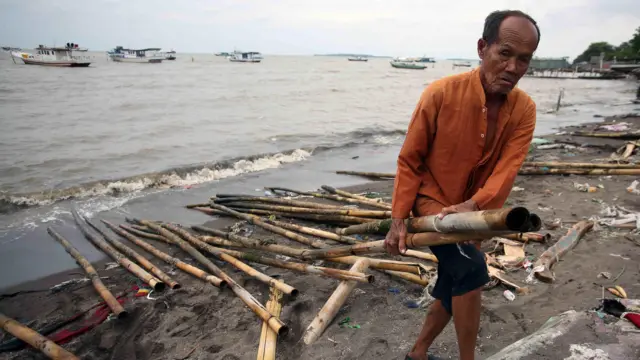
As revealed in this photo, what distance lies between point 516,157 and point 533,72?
64.2 m

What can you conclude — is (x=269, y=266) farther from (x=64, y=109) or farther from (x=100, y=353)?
(x=64, y=109)

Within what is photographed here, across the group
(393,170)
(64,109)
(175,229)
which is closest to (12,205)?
(175,229)

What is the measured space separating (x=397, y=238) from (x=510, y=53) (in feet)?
3.73

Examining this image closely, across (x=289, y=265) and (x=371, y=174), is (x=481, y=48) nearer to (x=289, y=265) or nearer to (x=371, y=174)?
(x=289, y=265)

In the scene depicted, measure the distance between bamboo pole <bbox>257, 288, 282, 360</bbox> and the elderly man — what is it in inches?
55.1

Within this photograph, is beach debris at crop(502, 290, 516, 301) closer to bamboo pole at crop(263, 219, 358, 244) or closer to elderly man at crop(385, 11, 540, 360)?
elderly man at crop(385, 11, 540, 360)

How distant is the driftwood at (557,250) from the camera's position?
157 inches

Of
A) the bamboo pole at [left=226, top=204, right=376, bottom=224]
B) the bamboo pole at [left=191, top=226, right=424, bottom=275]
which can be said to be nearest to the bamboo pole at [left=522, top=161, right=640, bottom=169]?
the bamboo pole at [left=226, top=204, right=376, bottom=224]

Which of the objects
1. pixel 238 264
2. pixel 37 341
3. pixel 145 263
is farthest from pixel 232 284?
pixel 37 341

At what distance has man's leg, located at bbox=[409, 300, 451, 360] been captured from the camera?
A: 254cm

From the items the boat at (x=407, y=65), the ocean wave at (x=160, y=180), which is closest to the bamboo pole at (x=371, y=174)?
the ocean wave at (x=160, y=180)

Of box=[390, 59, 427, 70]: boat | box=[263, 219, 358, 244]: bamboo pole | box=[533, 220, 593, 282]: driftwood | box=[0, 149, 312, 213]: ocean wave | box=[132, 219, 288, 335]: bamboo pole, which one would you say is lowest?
box=[0, 149, 312, 213]: ocean wave

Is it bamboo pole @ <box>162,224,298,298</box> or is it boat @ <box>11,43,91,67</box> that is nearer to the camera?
bamboo pole @ <box>162,224,298,298</box>

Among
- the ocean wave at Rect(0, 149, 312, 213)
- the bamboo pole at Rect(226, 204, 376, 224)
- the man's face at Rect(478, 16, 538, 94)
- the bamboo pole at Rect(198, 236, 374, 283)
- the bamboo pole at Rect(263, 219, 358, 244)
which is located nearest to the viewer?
the man's face at Rect(478, 16, 538, 94)
